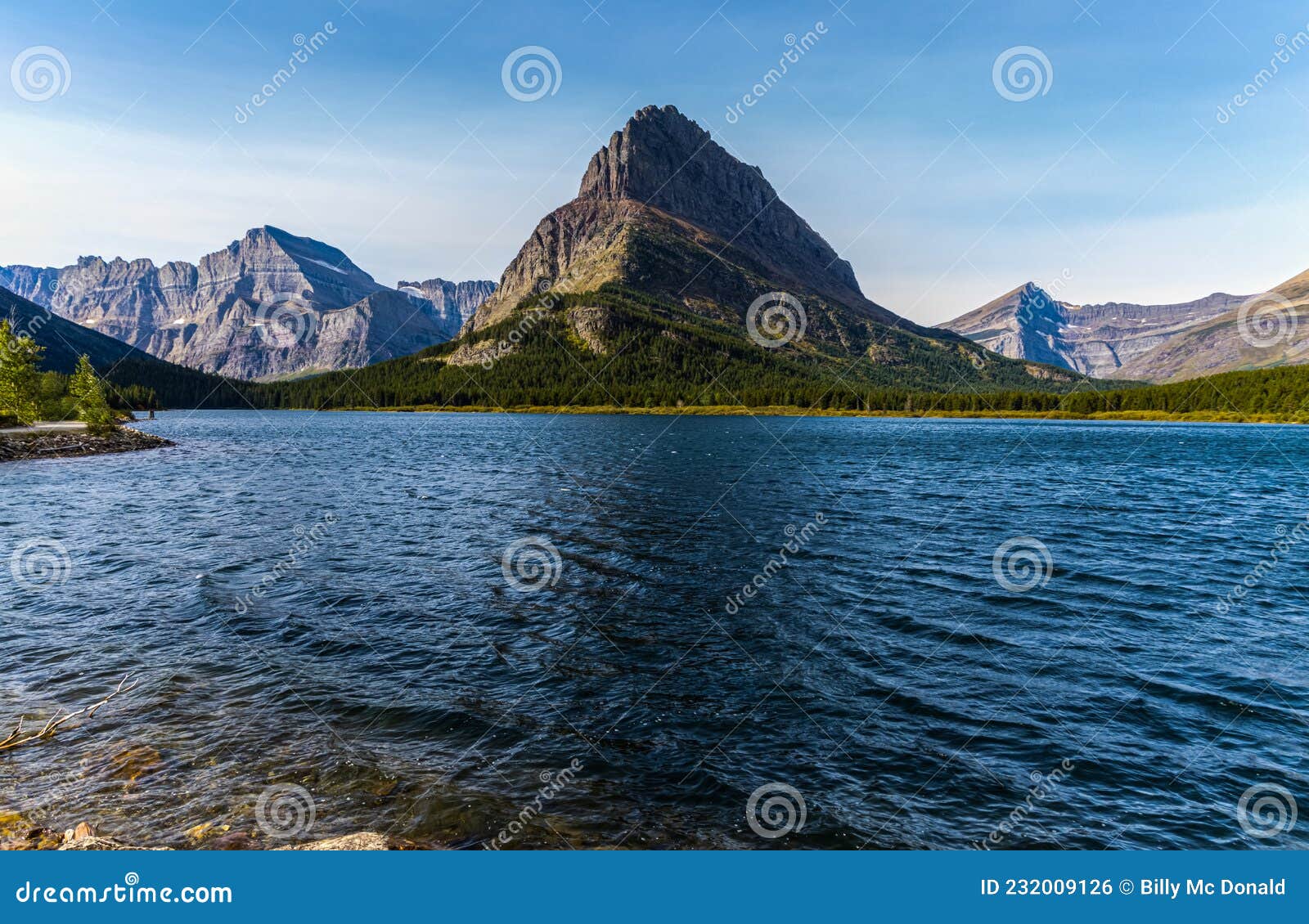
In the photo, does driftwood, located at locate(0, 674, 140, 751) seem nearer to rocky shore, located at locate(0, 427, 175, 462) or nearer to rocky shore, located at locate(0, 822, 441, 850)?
rocky shore, located at locate(0, 822, 441, 850)

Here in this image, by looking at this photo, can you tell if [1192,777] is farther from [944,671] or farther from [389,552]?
[389,552]

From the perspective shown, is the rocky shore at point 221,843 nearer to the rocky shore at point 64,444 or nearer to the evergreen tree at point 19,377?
the rocky shore at point 64,444

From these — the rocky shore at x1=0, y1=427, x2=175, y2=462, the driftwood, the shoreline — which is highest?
the rocky shore at x1=0, y1=427, x2=175, y2=462

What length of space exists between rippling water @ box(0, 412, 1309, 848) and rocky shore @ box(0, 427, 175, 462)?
158 ft

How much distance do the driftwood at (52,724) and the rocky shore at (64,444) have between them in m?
89.2

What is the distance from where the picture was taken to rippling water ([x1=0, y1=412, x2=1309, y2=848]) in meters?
14.3

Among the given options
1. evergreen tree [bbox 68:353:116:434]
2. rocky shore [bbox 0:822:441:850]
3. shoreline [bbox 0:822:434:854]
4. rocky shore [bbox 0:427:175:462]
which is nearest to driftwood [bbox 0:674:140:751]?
rocky shore [bbox 0:822:441:850]

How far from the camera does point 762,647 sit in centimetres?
2417

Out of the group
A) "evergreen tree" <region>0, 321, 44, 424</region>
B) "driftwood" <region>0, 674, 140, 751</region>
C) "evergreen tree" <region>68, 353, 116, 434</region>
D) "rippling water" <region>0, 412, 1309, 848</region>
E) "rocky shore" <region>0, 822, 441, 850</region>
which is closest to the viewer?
"rocky shore" <region>0, 822, 441, 850</region>

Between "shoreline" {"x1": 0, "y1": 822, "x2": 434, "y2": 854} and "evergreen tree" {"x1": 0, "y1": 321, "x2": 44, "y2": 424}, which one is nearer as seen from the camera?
"shoreline" {"x1": 0, "y1": 822, "x2": 434, "y2": 854}

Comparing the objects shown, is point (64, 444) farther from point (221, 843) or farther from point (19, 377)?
point (221, 843)

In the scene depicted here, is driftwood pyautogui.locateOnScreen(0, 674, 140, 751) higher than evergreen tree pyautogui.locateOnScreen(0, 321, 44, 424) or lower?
lower

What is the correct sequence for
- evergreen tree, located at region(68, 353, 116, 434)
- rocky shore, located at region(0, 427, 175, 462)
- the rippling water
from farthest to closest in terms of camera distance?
evergreen tree, located at region(68, 353, 116, 434), rocky shore, located at region(0, 427, 175, 462), the rippling water

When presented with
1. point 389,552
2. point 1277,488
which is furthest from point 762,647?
point 1277,488
